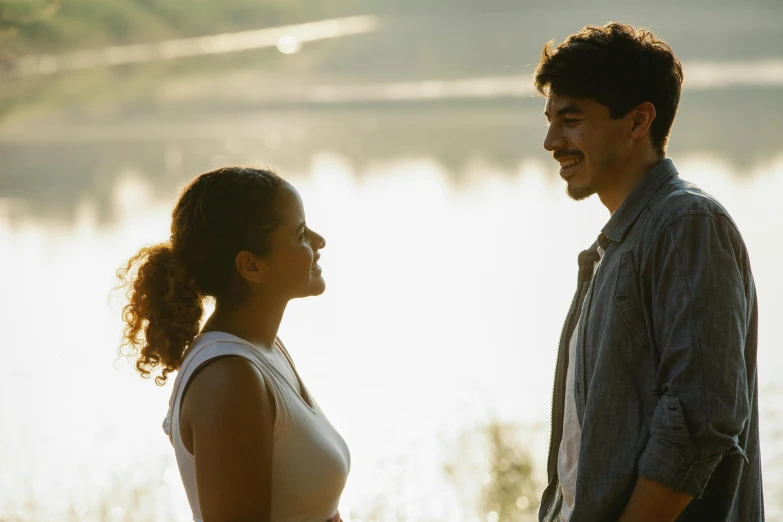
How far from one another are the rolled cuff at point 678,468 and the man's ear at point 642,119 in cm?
Result: 49

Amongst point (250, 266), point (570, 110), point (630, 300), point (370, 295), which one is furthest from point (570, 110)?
point (370, 295)

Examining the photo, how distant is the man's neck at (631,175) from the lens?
1.72m

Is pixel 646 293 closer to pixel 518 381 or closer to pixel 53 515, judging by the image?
pixel 53 515

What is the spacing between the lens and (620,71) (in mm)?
1705

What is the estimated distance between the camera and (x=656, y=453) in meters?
1.54

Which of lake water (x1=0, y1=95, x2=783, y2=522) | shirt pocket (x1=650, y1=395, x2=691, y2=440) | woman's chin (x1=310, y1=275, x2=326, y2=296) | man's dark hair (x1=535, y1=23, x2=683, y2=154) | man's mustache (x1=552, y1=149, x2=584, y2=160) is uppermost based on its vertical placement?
man's dark hair (x1=535, y1=23, x2=683, y2=154)

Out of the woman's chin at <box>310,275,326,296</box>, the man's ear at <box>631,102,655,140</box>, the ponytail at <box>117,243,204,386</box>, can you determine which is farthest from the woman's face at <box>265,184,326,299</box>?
the man's ear at <box>631,102,655,140</box>

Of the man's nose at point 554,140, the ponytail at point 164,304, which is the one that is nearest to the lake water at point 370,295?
the ponytail at point 164,304

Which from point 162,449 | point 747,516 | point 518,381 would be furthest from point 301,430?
point 518,381

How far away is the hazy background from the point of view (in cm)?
492

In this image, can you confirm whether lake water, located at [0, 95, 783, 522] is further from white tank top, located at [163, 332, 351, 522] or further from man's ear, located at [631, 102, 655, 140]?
man's ear, located at [631, 102, 655, 140]

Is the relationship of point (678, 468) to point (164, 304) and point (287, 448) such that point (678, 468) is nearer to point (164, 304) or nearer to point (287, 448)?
point (287, 448)

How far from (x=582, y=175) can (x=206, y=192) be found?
61 centimetres

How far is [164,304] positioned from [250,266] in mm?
153
